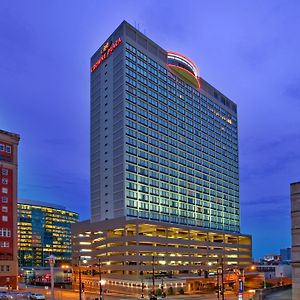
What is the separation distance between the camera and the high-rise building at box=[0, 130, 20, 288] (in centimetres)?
12044

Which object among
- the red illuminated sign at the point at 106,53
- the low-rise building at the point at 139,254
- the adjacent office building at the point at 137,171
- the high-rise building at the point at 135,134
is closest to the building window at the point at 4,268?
the low-rise building at the point at 139,254

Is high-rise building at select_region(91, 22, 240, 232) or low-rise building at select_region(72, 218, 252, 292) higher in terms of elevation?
high-rise building at select_region(91, 22, 240, 232)

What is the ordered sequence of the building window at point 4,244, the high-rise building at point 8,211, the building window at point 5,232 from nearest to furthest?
the building window at point 4,244 < the high-rise building at point 8,211 < the building window at point 5,232

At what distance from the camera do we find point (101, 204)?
16825 cm

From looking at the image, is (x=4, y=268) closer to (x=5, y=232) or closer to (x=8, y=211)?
(x=5, y=232)

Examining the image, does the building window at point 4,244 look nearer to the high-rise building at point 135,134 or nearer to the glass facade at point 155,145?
the high-rise building at point 135,134

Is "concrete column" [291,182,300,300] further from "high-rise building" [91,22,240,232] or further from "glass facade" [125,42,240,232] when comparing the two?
"glass facade" [125,42,240,232]

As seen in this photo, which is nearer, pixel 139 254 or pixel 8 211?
pixel 8 211

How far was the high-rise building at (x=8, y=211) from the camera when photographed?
120m

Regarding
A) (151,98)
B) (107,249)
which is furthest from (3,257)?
(151,98)

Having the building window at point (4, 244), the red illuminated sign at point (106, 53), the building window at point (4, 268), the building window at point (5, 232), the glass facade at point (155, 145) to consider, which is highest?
the red illuminated sign at point (106, 53)

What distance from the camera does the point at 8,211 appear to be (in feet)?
406

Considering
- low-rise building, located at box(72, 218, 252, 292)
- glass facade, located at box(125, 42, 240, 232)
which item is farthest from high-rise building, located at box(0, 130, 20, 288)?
glass facade, located at box(125, 42, 240, 232)

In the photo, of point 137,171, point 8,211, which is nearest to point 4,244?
point 8,211
